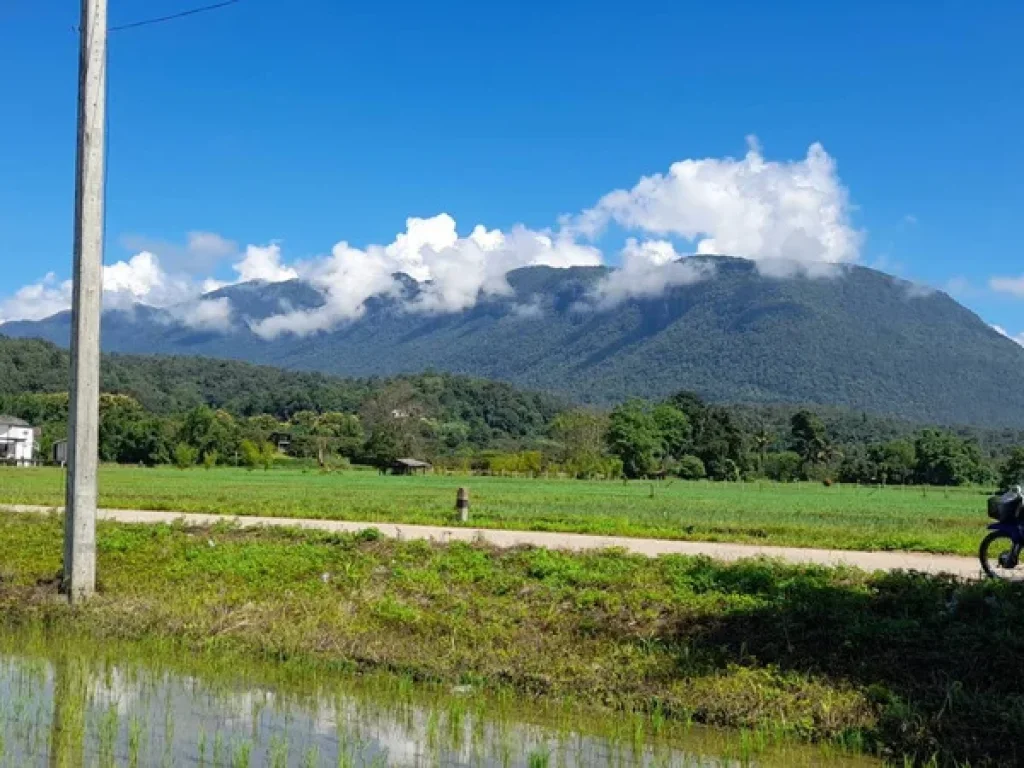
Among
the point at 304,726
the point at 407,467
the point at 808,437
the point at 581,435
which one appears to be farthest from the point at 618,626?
the point at 808,437

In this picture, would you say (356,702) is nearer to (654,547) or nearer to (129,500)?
(654,547)

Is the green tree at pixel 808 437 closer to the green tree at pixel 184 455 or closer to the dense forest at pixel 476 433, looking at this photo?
the dense forest at pixel 476 433

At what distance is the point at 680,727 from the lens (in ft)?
30.2

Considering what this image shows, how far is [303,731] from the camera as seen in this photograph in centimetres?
844

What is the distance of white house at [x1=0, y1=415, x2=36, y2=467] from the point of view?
117m

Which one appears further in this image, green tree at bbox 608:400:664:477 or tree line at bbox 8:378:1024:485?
green tree at bbox 608:400:664:477

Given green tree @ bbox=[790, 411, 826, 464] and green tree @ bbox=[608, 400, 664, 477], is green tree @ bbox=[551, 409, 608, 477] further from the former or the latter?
green tree @ bbox=[790, 411, 826, 464]

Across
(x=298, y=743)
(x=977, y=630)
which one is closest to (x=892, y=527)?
(x=977, y=630)

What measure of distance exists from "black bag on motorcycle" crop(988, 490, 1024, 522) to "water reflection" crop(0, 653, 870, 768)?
5.94 meters

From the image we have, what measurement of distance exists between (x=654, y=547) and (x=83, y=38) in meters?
11.6

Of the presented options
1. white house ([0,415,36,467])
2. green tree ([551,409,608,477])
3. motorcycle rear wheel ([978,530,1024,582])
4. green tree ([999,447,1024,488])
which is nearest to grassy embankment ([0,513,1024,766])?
motorcycle rear wheel ([978,530,1024,582])

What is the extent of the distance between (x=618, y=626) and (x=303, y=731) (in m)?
4.54

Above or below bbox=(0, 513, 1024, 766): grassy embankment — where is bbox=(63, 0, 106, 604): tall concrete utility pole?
above

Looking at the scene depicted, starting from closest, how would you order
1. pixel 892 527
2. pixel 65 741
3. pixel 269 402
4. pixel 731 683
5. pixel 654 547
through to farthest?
pixel 65 741 → pixel 731 683 → pixel 654 547 → pixel 892 527 → pixel 269 402
